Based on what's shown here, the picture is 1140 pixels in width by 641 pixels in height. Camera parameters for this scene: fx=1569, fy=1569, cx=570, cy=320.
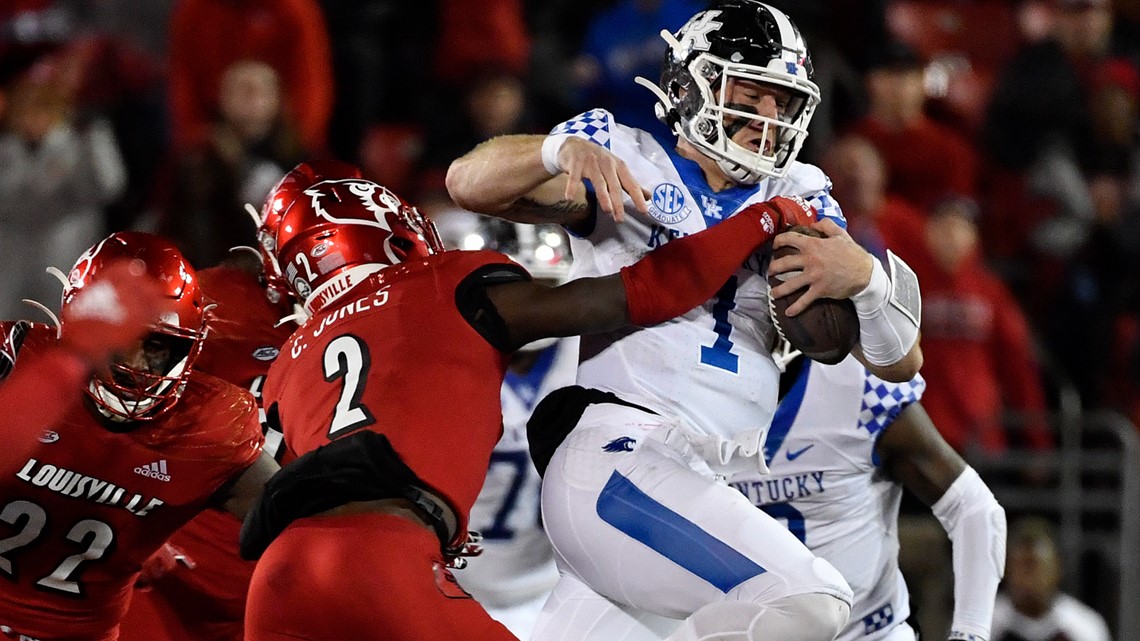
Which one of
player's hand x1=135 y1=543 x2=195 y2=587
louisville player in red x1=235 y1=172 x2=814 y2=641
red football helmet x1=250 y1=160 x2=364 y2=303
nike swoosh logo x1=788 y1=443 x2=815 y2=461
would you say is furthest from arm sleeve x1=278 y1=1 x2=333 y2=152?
louisville player in red x1=235 y1=172 x2=814 y2=641

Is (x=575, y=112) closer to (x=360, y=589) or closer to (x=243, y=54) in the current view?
(x=243, y=54)

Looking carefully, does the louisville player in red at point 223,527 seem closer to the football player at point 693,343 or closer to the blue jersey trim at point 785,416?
the football player at point 693,343

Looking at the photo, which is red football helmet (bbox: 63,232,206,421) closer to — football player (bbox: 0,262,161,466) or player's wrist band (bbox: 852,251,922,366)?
football player (bbox: 0,262,161,466)

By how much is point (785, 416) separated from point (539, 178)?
125 centimetres

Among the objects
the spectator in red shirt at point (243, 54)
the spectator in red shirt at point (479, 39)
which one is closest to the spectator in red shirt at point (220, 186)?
the spectator in red shirt at point (243, 54)

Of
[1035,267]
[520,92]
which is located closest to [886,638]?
[520,92]

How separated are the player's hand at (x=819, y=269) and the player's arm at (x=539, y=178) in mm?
347

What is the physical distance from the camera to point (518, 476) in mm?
5250

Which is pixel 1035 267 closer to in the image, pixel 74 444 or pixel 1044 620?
pixel 1044 620

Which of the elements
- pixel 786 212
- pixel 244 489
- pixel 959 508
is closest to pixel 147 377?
pixel 244 489

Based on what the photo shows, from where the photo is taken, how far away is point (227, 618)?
14.4 ft

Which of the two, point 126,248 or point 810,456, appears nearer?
point 126,248

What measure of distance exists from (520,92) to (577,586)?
4.71m

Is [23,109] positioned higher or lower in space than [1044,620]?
higher
